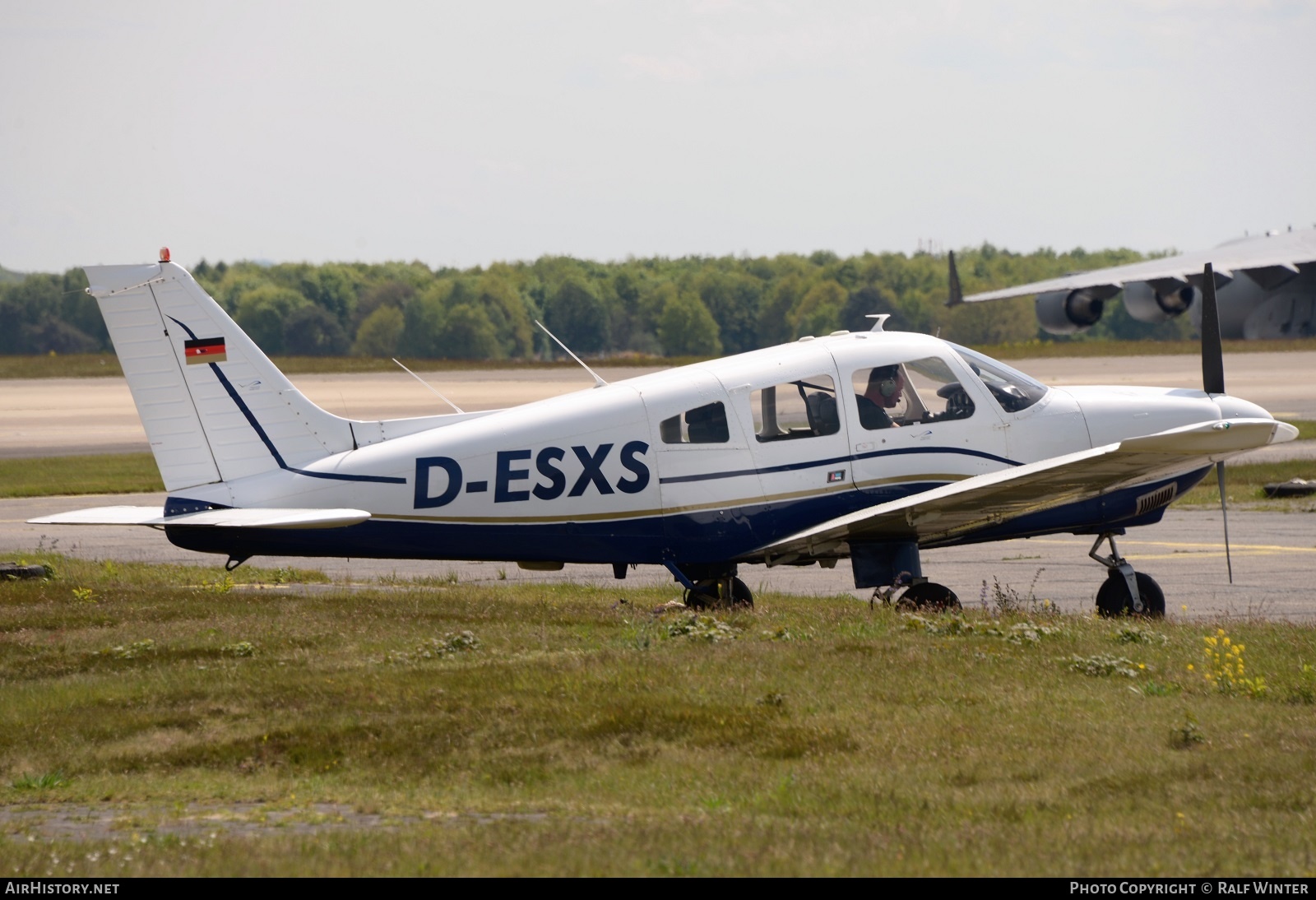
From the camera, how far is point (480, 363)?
84562 mm

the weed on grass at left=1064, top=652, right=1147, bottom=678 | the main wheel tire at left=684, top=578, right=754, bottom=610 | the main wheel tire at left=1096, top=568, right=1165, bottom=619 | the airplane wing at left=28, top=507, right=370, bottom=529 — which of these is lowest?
the main wheel tire at left=1096, top=568, right=1165, bottom=619

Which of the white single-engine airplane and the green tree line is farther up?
the green tree line

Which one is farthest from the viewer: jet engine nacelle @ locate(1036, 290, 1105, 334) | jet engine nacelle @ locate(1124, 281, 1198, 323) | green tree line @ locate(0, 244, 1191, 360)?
green tree line @ locate(0, 244, 1191, 360)

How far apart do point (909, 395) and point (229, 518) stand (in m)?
5.96

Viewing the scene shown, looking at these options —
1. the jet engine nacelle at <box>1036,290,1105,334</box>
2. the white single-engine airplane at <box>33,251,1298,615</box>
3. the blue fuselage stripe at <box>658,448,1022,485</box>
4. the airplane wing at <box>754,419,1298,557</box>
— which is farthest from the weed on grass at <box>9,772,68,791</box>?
the jet engine nacelle at <box>1036,290,1105,334</box>

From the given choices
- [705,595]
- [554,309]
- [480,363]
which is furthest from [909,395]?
[554,309]

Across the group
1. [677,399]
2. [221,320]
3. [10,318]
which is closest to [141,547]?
[221,320]

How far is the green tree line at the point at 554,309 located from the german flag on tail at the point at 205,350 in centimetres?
10329

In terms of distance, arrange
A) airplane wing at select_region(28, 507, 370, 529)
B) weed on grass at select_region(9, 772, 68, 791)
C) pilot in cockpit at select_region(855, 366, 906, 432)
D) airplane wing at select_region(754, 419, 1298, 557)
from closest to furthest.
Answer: weed on grass at select_region(9, 772, 68, 791) < airplane wing at select_region(754, 419, 1298, 557) < airplane wing at select_region(28, 507, 370, 529) < pilot in cockpit at select_region(855, 366, 906, 432)

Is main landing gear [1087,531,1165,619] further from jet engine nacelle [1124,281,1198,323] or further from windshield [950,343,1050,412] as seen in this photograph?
jet engine nacelle [1124,281,1198,323]

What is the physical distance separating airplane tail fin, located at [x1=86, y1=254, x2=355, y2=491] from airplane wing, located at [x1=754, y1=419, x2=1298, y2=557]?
4.29m

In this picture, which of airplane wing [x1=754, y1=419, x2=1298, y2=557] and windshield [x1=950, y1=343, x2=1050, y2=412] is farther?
windshield [x1=950, y1=343, x2=1050, y2=412]

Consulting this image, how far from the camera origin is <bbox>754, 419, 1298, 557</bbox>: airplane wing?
11.2m

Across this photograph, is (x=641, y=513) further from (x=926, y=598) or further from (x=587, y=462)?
(x=926, y=598)
